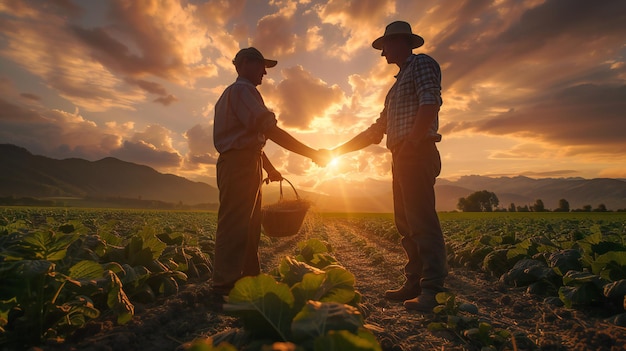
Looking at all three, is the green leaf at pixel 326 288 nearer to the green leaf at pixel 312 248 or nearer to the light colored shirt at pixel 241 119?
the green leaf at pixel 312 248

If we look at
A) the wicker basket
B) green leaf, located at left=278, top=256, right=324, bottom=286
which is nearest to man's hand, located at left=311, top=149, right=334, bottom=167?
the wicker basket

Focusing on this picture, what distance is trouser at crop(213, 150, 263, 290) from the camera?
141 inches

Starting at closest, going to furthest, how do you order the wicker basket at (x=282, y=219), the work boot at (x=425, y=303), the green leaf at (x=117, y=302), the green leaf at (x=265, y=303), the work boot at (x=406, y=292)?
the green leaf at (x=265, y=303)
the green leaf at (x=117, y=302)
the work boot at (x=425, y=303)
the work boot at (x=406, y=292)
the wicker basket at (x=282, y=219)

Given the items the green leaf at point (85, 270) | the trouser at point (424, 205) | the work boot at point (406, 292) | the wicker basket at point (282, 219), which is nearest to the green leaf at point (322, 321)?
the green leaf at point (85, 270)

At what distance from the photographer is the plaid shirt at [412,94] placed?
140 inches

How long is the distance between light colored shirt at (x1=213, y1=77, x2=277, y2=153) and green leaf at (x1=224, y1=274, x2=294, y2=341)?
234 centimetres

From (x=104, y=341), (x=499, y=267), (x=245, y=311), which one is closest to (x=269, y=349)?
(x=245, y=311)

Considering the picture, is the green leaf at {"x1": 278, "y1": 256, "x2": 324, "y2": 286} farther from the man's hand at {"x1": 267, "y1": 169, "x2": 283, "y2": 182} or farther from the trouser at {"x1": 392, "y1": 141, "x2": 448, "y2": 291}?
the man's hand at {"x1": 267, "y1": 169, "x2": 283, "y2": 182}

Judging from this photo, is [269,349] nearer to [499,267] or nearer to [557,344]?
[557,344]

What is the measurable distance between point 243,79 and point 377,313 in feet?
9.37

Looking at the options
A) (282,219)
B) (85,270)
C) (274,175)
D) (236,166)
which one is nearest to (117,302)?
(85,270)

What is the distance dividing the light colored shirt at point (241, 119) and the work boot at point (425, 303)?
7.58 feet

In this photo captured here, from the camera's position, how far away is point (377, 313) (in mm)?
3400

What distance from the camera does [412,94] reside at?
12.5ft
